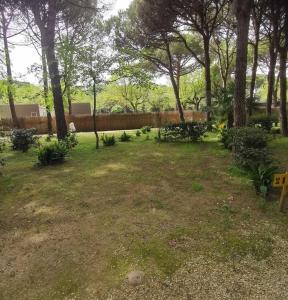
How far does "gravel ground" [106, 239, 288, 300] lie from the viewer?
2.73 m

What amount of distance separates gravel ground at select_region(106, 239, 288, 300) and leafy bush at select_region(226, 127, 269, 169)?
3.46m

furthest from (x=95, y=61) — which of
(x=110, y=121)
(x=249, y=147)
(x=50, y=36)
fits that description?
(x=110, y=121)

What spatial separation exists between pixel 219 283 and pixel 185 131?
9.16 m

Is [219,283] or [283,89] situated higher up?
[283,89]

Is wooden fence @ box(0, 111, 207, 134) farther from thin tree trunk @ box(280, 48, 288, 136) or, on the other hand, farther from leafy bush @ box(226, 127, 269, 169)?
leafy bush @ box(226, 127, 269, 169)

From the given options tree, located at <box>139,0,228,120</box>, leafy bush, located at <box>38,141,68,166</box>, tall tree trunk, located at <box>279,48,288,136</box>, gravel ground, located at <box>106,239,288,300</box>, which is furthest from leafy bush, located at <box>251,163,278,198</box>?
tree, located at <box>139,0,228,120</box>

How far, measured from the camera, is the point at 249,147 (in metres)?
7.08

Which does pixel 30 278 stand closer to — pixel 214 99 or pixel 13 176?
pixel 13 176

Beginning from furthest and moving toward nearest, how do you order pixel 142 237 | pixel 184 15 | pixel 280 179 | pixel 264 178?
pixel 184 15 → pixel 264 178 → pixel 280 179 → pixel 142 237

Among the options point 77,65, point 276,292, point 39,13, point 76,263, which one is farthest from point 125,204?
point 39,13

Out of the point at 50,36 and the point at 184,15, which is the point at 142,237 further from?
the point at 184,15

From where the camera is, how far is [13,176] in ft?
23.5

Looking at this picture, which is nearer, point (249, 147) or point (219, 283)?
point (219, 283)

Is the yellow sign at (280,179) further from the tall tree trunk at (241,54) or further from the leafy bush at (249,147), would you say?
the tall tree trunk at (241,54)
